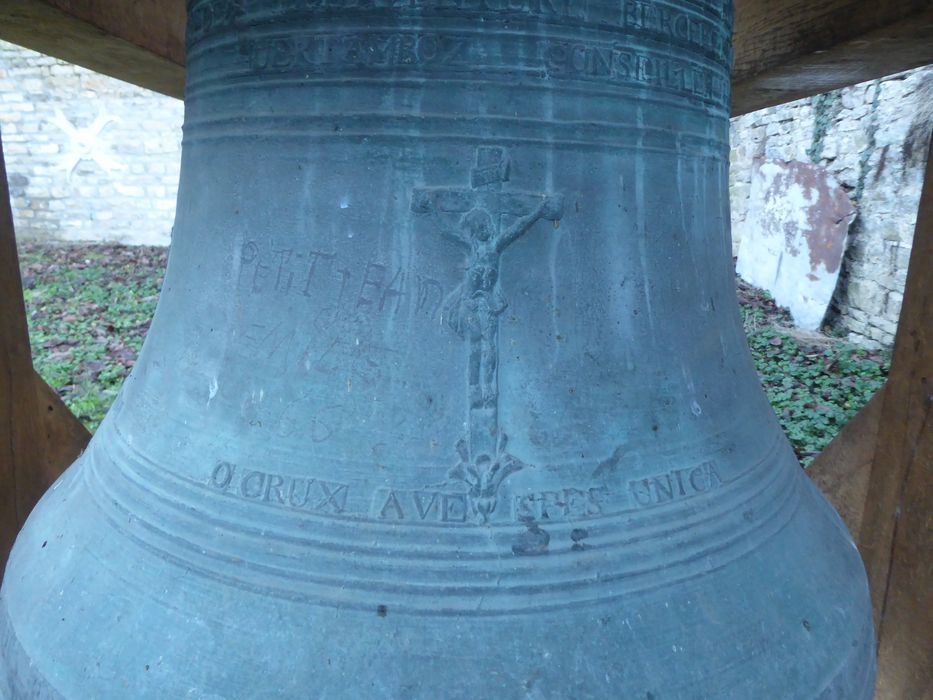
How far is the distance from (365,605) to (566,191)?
21.0 inches

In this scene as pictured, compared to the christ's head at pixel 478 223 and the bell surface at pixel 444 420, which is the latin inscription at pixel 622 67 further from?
the christ's head at pixel 478 223

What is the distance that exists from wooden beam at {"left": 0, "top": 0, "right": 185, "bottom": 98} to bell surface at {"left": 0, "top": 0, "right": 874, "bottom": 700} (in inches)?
25.9

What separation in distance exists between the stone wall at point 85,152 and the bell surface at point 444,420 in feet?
29.3

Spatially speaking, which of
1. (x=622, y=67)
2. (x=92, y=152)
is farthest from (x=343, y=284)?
(x=92, y=152)

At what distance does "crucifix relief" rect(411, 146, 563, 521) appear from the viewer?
36.4 inches

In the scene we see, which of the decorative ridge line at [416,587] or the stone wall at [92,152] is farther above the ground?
the stone wall at [92,152]

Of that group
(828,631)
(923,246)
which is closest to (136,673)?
(828,631)

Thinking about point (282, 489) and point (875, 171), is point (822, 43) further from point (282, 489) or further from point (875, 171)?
point (875, 171)

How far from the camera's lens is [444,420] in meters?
0.93

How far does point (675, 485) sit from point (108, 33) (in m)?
1.41

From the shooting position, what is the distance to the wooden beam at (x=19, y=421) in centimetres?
174

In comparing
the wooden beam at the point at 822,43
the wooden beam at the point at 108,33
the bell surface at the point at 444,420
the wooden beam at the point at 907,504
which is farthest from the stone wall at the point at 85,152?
the bell surface at the point at 444,420

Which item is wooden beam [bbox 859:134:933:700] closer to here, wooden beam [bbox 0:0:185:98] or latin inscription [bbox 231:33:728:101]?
latin inscription [bbox 231:33:728:101]

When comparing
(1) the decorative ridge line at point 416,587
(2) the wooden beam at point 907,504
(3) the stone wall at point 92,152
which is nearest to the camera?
(1) the decorative ridge line at point 416,587
